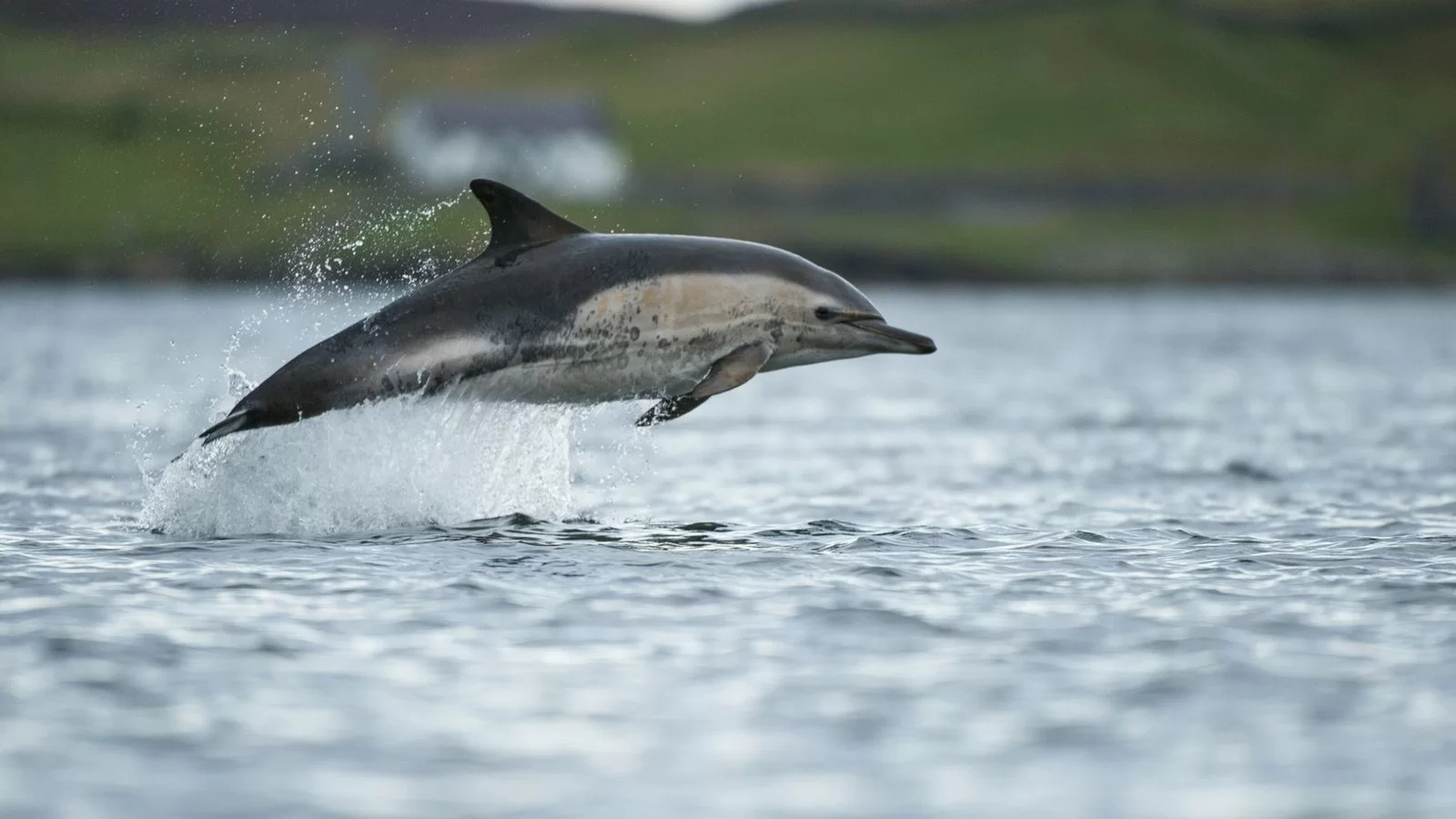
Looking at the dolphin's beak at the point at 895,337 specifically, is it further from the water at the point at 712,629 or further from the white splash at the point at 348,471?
the white splash at the point at 348,471

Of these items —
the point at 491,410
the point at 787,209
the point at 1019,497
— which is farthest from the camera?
the point at 787,209

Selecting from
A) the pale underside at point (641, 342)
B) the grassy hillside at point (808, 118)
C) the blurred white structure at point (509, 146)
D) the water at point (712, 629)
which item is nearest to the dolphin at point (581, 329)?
the pale underside at point (641, 342)

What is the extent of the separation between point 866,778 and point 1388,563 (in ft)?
22.9

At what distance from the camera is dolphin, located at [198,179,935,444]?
47.4 ft

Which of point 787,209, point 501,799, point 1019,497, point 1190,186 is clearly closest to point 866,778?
point 501,799

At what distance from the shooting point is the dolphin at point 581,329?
14438 millimetres

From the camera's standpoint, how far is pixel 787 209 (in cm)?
12850

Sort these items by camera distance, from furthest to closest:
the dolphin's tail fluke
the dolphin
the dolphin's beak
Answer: the dolphin's beak, the dolphin, the dolphin's tail fluke

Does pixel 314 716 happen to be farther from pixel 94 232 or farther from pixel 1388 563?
pixel 94 232

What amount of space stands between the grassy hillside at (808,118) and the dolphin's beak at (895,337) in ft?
269

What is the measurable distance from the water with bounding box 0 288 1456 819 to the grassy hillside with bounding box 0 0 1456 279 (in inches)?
3120

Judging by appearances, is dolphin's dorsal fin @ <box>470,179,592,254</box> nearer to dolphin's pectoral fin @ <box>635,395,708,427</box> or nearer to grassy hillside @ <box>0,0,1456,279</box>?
dolphin's pectoral fin @ <box>635,395,708,427</box>

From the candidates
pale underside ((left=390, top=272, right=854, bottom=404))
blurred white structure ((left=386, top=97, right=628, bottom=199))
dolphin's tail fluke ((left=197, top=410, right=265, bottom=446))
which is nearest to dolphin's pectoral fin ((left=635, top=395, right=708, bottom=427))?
pale underside ((left=390, top=272, right=854, bottom=404))

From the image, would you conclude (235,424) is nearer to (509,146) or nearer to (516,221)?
(516,221)
